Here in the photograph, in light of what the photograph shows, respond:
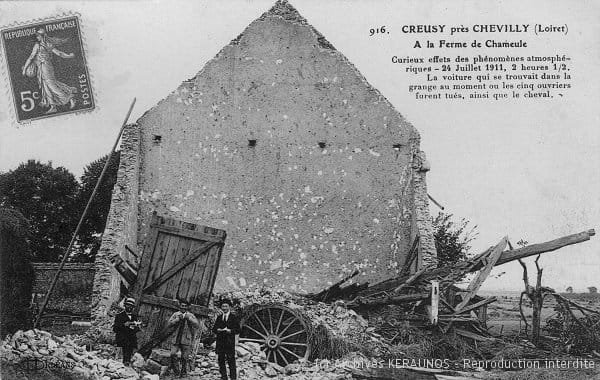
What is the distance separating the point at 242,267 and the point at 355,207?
2.50 metres

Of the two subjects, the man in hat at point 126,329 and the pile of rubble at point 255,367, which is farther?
the pile of rubble at point 255,367

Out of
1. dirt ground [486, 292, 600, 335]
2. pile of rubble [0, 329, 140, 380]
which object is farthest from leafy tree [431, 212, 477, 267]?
pile of rubble [0, 329, 140, 380]

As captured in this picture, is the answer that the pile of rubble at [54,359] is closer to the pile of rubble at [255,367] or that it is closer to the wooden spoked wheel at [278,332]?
the pile of rubble at [255,367]

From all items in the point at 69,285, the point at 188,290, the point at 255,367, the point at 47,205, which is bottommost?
the point at 255,367

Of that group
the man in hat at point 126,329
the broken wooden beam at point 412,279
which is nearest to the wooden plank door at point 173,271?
the man in hat at point 126,329

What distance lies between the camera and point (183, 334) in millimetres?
10883

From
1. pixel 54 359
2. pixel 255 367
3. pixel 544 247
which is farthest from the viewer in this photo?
pixel 544 247

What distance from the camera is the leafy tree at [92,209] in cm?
3034

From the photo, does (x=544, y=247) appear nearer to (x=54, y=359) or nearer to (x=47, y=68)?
(x=54, y=359)

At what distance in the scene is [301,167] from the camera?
1467 cm

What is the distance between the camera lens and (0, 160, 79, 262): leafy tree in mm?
30000

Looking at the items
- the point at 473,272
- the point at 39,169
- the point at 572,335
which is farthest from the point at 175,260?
the point at 39,169

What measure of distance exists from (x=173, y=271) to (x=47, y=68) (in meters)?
4.14

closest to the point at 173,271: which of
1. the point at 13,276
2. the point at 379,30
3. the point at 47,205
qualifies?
the point at 13,276
